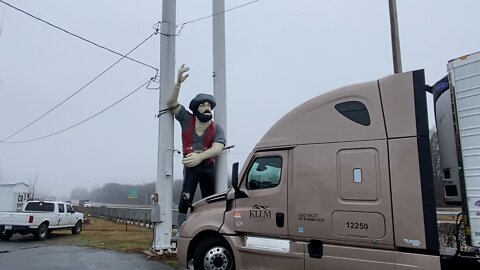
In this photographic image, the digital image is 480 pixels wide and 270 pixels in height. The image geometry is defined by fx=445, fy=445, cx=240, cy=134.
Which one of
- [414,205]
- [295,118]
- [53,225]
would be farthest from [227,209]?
[53,225]

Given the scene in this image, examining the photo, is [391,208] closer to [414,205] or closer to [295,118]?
[414,205]

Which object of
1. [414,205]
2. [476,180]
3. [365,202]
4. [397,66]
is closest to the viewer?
[476,180]

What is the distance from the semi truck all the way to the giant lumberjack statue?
3.66 metres

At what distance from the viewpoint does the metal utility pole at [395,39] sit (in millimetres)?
12344

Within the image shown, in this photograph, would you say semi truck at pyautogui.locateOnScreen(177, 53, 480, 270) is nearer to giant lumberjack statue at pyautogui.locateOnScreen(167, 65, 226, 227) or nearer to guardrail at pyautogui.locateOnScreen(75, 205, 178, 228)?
giant lumberjack statue at pyautogui.locateOnScreen(167, 65, 226, 227)

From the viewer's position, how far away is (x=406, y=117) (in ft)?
21.7

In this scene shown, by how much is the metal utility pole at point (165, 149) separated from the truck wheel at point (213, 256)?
15.1 feet

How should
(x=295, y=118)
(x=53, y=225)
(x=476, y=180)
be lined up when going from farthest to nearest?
1. (x=53, y=225)
2. (x=295, y=118)
3. (x=476, y=180)

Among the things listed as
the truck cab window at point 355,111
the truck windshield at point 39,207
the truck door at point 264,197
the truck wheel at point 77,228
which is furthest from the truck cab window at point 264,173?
the truck wheel at point 77,228

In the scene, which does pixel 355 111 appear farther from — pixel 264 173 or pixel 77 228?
pixel 77 228

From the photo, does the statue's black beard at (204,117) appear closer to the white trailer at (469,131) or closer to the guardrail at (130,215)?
the white trailer at (469,131)

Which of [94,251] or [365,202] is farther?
[94,251]

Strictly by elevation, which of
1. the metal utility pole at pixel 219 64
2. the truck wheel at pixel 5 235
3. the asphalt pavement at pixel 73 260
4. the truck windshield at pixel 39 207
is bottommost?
the asphalt pavement at pixel 73 260

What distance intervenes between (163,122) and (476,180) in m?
9.02
